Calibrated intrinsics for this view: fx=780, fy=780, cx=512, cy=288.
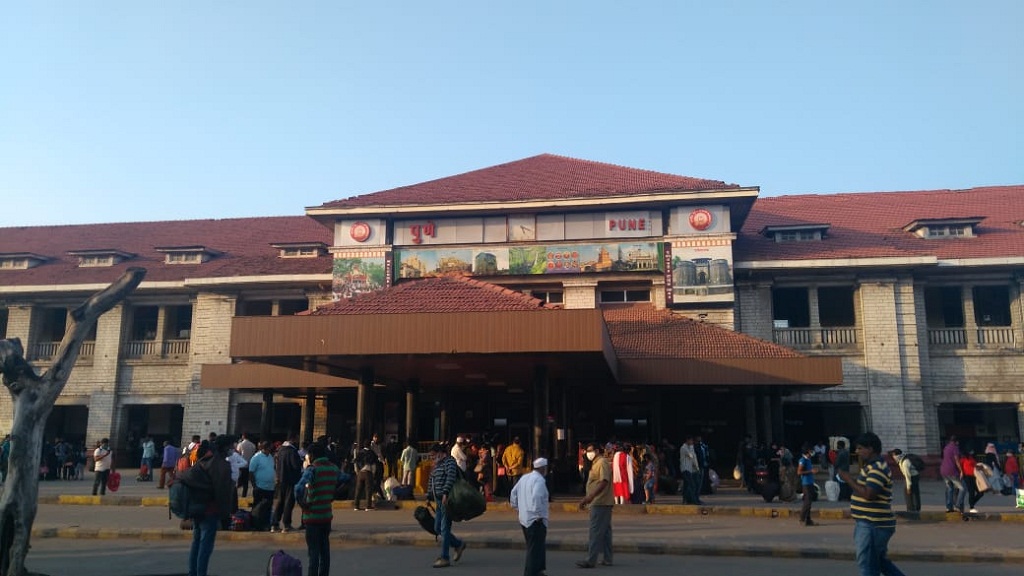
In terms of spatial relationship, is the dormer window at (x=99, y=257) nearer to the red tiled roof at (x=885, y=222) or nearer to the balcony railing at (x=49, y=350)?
the balcony railing at (x=49, y=350)

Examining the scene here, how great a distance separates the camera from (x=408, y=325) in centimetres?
1445

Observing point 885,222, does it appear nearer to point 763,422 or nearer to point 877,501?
point 763,422

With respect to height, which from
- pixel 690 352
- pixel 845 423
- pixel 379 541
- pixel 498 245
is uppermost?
pixel 498 245

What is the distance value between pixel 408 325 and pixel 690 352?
959 centimetres

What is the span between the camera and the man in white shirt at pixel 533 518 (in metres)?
8.70

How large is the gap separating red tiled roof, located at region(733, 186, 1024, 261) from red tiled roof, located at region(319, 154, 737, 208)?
3726 millimetres

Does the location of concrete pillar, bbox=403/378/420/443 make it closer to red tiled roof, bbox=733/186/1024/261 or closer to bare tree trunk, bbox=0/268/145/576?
bare tree trunk, bbox=0/268/145/576

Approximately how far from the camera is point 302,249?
3073cm

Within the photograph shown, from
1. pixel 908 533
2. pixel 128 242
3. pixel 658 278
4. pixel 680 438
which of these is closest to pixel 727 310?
pixel 658 278

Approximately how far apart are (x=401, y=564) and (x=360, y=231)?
1819 centimetres

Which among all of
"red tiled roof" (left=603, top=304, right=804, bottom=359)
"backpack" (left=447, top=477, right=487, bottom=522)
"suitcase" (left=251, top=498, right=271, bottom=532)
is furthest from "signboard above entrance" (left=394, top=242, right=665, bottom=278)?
"backpack" (left=447, top=477, right=487, bottom=522)

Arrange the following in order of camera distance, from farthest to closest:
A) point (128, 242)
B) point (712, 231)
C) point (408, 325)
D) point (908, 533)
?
point (128, 242) < point (712, 231) < point (408, 325) < point (908, 533)

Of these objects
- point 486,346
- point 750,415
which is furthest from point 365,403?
point 750,415

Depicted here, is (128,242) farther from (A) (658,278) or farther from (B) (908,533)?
(B) (908,533)
